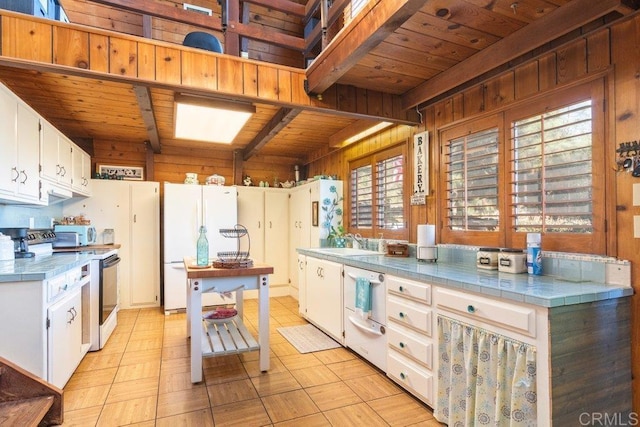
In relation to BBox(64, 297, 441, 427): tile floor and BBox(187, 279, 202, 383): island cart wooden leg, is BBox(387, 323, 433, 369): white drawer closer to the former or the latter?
BBox(64, 297, 441, 427): tile floor

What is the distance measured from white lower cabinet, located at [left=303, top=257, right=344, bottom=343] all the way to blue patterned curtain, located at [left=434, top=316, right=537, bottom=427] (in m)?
1.30

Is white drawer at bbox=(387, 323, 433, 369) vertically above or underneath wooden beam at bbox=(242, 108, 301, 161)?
underneath

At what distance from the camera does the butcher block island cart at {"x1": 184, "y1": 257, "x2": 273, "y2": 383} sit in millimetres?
2525

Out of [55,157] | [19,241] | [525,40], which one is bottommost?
[19,241]

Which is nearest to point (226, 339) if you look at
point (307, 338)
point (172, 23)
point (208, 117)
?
point (307, 338)

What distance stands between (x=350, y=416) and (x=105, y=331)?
8.30ft

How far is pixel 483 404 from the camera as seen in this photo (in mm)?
1750

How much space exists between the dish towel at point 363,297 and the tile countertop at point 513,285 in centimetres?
23

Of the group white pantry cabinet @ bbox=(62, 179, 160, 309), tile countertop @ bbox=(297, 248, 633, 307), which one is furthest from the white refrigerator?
tile countertop @ bbox=(297, 248, 633, 307)

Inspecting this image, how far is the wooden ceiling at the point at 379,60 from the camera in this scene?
1.87 metres

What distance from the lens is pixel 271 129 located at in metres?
3.91

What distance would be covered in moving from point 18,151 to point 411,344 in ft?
10.2

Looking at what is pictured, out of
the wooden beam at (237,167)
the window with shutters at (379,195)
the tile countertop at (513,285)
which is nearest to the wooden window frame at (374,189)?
the window with shutters at (379,195)

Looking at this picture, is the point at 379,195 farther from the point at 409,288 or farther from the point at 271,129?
the point at 409,288
